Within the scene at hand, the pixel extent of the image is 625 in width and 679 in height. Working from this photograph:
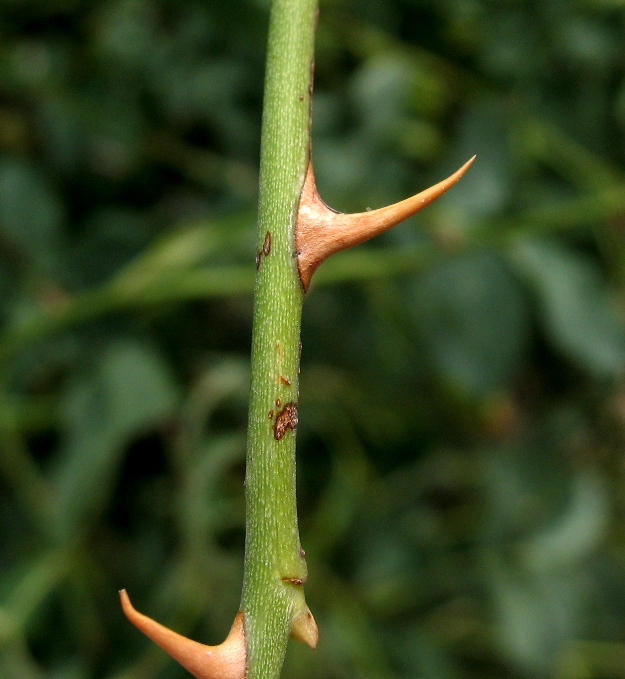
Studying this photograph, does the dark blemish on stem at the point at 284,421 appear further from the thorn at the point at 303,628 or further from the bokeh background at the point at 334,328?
the bokeh background at the point at 334,328

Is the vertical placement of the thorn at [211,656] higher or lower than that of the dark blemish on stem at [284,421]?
lower

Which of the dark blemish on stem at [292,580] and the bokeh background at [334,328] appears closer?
the dark blemish on stem at [292,580]

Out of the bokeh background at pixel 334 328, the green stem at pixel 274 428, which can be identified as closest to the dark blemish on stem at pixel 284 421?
the green stem at pixel 274 428

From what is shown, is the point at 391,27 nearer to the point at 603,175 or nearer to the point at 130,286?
the point at 603,175

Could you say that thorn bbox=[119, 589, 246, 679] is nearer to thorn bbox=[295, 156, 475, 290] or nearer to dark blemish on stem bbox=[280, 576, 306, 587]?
dark blemish on stem bbox=[280, 576, 306, 587]

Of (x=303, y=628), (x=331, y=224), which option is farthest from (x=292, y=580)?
(x=331, y=224)

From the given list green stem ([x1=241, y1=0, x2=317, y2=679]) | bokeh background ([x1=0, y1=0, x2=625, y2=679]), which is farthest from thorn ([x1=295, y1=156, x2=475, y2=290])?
bokeh background ([x1=0, y1=0, x2=625, y2=679])

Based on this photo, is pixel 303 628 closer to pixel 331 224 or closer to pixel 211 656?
pixel 211 656

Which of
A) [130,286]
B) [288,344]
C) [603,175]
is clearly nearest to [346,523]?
[130,286]

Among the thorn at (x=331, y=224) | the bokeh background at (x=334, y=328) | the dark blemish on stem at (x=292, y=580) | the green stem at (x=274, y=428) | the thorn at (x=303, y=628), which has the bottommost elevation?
the bokeh background at (x=334, y=328)
